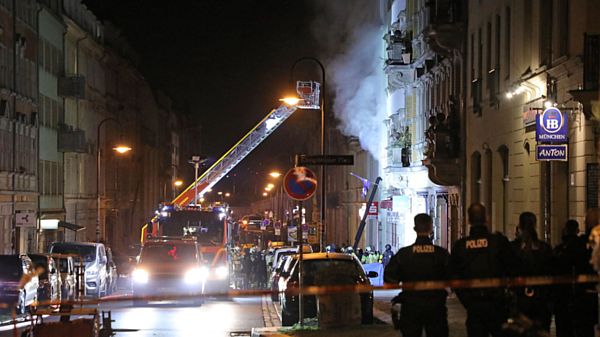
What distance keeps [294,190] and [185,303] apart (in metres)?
11.7

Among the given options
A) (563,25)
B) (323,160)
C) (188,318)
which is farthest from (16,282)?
(563,25)

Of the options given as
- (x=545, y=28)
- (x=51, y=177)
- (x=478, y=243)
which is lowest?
(x=478, y=243)

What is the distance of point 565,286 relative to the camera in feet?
41.9

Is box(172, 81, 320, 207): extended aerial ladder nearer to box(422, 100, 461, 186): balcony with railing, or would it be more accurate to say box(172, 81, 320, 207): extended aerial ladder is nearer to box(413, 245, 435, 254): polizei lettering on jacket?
box(422, 100, 461, 186): balcony with railing

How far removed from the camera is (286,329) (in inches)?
763

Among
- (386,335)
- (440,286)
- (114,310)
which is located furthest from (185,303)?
(440,286)

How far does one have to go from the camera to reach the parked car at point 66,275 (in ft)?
97.7

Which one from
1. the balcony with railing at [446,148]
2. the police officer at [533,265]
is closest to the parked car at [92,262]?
the balcony with railing at [446,148]

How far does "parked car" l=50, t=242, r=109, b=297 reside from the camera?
34.8 m

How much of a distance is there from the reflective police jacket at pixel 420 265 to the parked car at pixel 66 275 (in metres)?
19.4

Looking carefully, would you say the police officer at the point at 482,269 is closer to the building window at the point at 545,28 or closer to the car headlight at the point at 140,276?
the building window at the point at 545,28

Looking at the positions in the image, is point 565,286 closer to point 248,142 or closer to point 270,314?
point 270,314

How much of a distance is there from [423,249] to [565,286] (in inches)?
91.8

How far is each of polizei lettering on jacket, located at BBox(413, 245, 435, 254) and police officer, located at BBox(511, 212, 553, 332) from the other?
121cm
